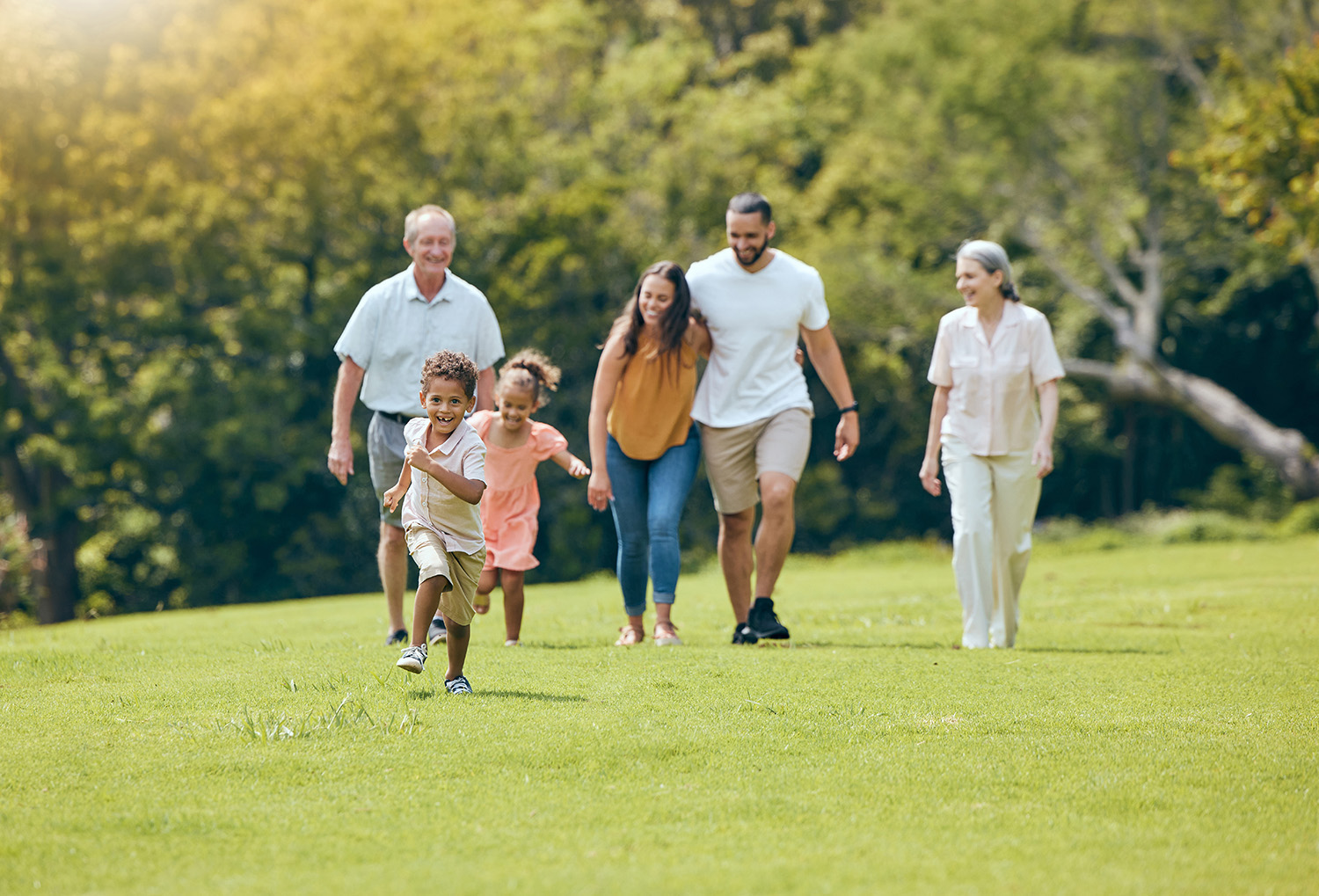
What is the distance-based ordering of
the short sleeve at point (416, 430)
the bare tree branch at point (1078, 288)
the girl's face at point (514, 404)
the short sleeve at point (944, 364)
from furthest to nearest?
the bare tree branch at point (1078, 288)
the short sleeve at point (944, 364)
the girl's face at point (514, 404)
the short sleeve at point (416, 430)

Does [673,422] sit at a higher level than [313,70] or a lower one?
lower

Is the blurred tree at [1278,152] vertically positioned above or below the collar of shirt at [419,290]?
above

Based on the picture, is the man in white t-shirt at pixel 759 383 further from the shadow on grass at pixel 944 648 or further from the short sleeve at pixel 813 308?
the shadow on grass at pixel 944 648

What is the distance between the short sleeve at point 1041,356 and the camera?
26.8 feet

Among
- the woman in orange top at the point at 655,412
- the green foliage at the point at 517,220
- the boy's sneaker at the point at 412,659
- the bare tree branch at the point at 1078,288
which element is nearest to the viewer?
the boy's sneaker at the point at 412,659

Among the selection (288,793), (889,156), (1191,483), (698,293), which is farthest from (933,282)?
(288,793)

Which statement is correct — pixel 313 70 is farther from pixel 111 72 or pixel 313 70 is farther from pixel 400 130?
pixel 111 72

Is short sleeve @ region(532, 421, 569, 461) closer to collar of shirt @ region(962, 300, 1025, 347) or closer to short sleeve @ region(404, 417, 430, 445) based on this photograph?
short sleeve @ region(404, 417, 430, 445)

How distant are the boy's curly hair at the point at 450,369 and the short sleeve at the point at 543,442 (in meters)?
1.93

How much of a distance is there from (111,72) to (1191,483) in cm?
2262

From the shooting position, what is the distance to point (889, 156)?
91.1 feet

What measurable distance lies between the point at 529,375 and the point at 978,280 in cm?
274

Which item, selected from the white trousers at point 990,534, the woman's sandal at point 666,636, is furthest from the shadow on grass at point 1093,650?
the woman's sandal at point 666,636

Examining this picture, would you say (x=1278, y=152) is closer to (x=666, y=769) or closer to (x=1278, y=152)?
(x=1278, y=152)
